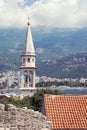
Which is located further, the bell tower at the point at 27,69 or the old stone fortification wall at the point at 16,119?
the bell tower at the point at 27,69

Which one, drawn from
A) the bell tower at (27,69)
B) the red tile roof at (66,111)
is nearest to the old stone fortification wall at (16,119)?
the red tile roof at (66,111)

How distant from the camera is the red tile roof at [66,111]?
2238 centimetres

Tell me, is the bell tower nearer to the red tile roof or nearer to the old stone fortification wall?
the red tile roof

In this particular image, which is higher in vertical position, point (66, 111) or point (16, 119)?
point (16, 119)

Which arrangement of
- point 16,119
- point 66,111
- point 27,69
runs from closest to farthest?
1. point 16,119
2. point 66,111
3. point 27,69

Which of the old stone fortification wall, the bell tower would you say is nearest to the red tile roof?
the old stone fortification wall

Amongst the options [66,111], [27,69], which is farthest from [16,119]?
[27,69]

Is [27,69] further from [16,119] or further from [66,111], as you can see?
[16,119]

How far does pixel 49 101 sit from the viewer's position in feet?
78.7

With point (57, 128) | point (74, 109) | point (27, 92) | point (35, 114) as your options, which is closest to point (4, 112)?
point (35, 114)

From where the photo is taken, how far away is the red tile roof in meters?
22.4

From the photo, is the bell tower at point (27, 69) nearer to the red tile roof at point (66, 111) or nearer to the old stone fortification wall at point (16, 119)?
the red tile roof at point (66, 111)

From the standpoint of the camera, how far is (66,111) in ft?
76.3

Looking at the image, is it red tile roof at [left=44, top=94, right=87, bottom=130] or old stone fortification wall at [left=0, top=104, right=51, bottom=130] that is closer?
old stone fortification wall at [left=0, top=104, right=51, bottom=130]
